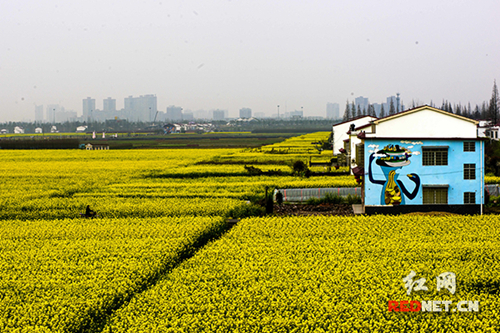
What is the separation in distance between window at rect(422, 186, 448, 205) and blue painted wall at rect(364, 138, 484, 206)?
26 centimetres

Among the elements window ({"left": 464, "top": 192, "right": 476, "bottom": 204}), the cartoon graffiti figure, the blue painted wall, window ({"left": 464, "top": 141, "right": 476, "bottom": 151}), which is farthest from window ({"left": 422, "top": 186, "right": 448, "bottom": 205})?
window ({"left": 464, "top": 141, "right": 476, "bottom": 151})

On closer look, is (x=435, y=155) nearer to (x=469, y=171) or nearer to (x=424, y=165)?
(x=424, y=165)

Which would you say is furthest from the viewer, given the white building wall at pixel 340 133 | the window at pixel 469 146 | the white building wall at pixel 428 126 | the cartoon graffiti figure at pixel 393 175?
the white building wall at pixel 340 133

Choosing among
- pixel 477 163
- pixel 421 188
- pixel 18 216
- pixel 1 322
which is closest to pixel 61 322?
pixel 1 322

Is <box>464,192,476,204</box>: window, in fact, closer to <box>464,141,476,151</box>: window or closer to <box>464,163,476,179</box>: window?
<box>464,163,476,179</box>: window

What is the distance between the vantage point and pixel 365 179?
94.5 ft

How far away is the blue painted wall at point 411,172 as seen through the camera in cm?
2853

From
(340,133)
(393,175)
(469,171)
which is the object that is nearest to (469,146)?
(469,171)

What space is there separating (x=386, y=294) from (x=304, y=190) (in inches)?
902

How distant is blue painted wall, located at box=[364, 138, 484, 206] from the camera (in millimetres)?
28531

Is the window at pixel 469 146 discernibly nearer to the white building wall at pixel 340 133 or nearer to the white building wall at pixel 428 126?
the white building wall at pixel 428 126

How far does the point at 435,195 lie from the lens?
28.6 meters

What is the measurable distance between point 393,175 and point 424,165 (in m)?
1.87

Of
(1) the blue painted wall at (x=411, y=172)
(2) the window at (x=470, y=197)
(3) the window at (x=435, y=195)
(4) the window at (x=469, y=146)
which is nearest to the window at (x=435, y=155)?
(1) the blue painted wall at (x=411, y=172)
